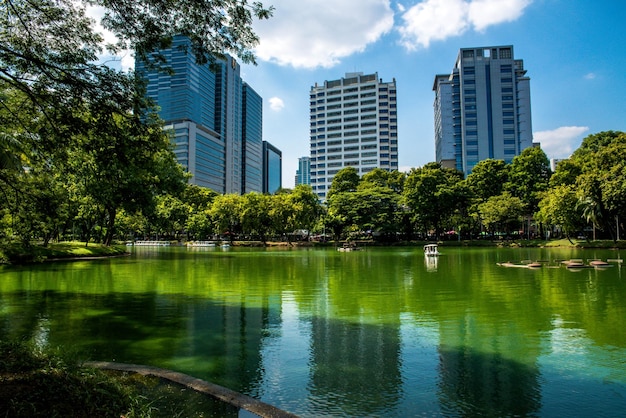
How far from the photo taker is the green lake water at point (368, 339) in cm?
584

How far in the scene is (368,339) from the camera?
877 cm

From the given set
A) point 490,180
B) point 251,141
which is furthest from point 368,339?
point 251,141

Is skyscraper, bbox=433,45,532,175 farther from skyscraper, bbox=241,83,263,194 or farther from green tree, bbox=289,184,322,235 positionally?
skyscraper, bbox=241,83,263,194

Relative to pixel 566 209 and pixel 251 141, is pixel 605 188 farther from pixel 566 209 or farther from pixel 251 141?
pixel 251 141

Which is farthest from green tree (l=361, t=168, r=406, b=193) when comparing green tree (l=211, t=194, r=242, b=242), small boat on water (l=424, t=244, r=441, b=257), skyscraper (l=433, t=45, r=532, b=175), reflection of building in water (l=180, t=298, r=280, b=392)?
reflection of building in water (l=180, t=298, r=280, b=392)

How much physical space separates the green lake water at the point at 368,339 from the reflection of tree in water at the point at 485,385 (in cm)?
3

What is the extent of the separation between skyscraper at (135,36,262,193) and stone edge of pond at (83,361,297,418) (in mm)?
110021

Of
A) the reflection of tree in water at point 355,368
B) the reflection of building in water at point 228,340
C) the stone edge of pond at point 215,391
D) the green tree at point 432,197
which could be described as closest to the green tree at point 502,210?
the green tree at point 432,197

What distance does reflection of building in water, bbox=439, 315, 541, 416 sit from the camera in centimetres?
547

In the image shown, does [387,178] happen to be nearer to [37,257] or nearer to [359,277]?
[359,277]

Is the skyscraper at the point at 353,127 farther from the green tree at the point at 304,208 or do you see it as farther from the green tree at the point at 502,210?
the green tree at the point at 502,210

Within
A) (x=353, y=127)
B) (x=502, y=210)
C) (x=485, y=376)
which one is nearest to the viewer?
(x=485, y=376)

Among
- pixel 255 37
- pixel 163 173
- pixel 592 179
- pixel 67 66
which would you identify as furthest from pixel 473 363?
pixel 592 179

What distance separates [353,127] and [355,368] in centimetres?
13102
